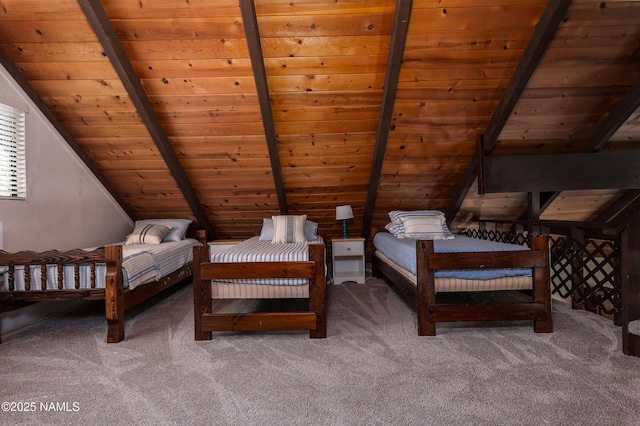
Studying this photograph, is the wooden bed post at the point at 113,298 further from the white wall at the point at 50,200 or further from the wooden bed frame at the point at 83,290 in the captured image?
the white wall at the point at 50,200

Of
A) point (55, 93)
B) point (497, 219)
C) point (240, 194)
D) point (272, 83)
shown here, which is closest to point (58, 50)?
point (55, 93)

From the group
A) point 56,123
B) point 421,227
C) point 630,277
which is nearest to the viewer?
point 630,277

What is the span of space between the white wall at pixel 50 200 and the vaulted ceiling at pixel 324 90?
123mm

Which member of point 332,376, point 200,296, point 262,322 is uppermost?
point 200,296

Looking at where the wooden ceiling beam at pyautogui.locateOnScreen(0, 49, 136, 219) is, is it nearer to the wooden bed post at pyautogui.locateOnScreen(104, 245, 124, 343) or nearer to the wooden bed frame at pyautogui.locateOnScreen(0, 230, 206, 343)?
the wooden bed frame at pyautogui.locateOnScreen(0, 230, 206, 343)

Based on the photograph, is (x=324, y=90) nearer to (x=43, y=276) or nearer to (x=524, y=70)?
(x=524, y=70)

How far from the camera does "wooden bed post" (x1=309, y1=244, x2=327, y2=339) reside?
Result: 8.04 feet

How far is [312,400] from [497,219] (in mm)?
3936

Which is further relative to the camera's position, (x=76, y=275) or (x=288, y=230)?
(x=288, y=230)

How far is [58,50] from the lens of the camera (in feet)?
9.39

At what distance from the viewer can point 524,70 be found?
2.88 meters

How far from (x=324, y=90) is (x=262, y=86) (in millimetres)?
568

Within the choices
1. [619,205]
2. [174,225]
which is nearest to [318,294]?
[174,225]

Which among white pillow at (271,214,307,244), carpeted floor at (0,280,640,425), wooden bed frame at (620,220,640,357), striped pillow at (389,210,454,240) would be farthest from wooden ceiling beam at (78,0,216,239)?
wooden bed frame at (620,220,640,357)
